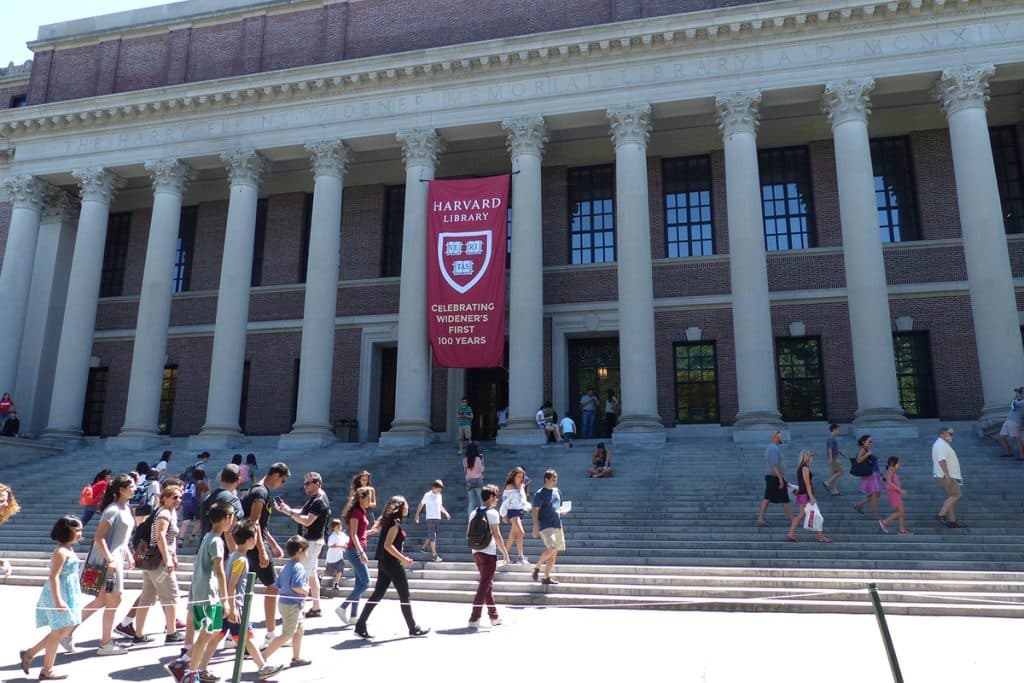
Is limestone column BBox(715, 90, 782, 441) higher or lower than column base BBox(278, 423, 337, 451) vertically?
higher

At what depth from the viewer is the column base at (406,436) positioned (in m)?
21.0

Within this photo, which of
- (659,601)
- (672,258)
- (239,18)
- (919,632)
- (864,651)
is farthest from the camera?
(239,18)

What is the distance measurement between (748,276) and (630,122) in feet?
17.8

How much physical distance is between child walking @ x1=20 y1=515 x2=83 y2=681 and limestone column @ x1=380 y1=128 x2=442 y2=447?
46.5ft

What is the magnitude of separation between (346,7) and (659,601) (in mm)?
22504

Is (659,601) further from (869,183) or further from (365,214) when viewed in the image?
(365,214)

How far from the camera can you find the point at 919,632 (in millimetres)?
8570

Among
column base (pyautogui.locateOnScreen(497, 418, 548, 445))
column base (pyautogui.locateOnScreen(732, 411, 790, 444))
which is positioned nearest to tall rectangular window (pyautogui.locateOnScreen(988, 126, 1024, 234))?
column base (pyautogui.locateOnScreen(732, 411, 790, 444))

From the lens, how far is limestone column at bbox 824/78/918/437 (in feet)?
61.4

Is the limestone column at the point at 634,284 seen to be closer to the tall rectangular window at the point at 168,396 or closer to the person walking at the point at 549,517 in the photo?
the person walking at the point at 549,517

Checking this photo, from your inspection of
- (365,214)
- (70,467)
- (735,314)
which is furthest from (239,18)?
(735,314)

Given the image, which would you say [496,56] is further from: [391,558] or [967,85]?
[391,558]

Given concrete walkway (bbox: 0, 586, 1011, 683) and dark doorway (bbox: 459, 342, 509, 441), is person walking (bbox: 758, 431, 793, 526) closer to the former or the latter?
concrete walkway (bbox: 0, 586, 1011, 683)

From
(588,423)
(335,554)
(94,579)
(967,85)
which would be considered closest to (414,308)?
(588,423)
